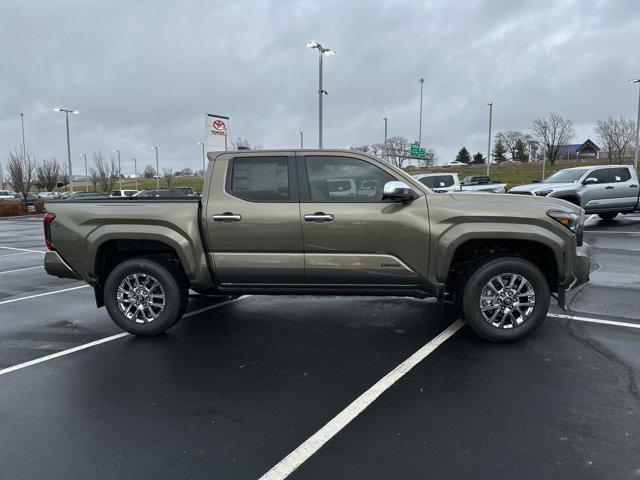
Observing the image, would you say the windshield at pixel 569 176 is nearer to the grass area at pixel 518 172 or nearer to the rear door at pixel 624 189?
the rear door at pixel 624 189

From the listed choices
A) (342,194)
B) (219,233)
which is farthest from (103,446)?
(342,194)

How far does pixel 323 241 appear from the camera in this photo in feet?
15.8

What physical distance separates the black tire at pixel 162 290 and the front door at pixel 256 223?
1.67 feet

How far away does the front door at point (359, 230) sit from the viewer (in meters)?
4.73

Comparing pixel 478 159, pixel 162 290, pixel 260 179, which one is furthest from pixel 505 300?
pixel 478 159

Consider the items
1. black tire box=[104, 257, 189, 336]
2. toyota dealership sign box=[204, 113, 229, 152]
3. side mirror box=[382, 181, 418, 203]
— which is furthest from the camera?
toyota dealership sign box=[204, 113, 229, 152]

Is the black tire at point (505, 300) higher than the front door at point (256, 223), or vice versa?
the front door at point (256, 223)

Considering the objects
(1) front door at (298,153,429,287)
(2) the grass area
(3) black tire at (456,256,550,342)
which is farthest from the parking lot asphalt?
(2) the grass area

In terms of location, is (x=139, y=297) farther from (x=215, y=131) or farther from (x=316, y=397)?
(x=215, y=131)

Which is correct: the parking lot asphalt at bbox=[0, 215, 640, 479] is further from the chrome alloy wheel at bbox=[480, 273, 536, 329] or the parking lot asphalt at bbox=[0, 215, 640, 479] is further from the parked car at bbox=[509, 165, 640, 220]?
the parked car at bbox=[509, 165, 640, 220]

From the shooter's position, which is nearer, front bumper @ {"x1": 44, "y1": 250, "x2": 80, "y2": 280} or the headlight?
the headlight

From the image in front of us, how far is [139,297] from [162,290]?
27cm

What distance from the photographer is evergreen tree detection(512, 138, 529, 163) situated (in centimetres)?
9349

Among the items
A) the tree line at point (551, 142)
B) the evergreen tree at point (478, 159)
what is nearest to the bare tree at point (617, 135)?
the tree line at point (551, 142)
